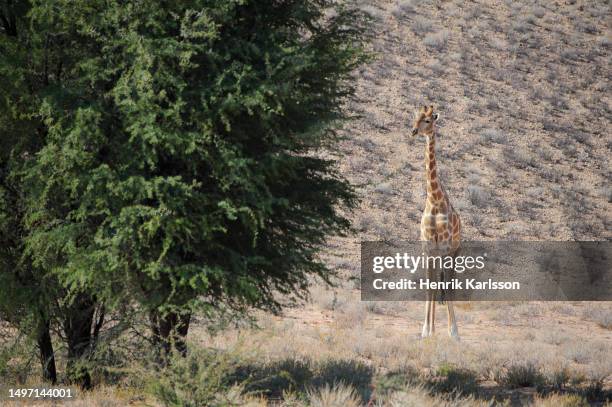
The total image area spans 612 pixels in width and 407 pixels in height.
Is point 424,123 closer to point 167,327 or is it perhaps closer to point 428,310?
point 428,310

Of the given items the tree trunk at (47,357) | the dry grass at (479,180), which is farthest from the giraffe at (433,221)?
the tree trunk at (47,357)

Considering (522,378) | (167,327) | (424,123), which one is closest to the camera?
(167,327)

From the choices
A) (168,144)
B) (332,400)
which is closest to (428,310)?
(332,400)

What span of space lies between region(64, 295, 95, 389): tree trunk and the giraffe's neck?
26.0 feet

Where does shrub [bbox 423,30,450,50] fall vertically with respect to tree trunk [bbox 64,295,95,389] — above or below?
above

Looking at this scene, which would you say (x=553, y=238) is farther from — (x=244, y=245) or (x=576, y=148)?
(x=244, y=245)

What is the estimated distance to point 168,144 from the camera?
945cm

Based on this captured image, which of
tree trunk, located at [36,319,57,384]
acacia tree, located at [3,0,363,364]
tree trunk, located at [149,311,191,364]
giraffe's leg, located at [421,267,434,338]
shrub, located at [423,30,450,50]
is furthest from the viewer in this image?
shrub, located at [423,30,450,50]

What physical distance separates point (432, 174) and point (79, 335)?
26.9 ft

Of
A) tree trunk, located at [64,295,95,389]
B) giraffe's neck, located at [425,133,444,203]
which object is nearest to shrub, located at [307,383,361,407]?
tree trunk, located at [64,295,95,389]

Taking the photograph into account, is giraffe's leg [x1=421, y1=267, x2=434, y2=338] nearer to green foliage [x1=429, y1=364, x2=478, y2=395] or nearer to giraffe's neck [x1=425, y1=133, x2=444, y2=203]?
giraffe's neck [x1=425, y1=133, x2=444, y2=203]

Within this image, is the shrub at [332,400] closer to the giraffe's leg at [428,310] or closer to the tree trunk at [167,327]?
the tree trunk at [167,327]

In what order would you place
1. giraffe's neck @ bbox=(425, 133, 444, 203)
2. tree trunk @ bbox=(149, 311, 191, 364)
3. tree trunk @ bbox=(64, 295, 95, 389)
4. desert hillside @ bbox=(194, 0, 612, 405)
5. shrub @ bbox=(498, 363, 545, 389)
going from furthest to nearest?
giraffe's neck @ bbox=(425, 133, 444, 203)
desert hillside @ bbox=(194, 0, 612, 405)
shrub @ bbox=(498, 363, 545, 389)
tree trunk @ bbox=(64, 295, 95, 389)
tree trunk @ bbox=(149, 311, 191, 364)

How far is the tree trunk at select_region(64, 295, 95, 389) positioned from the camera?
36.8 feet
